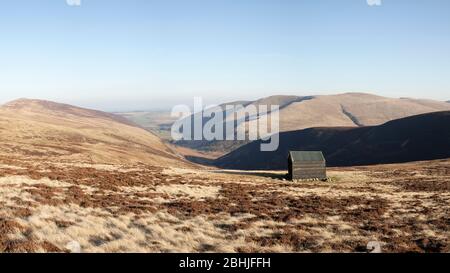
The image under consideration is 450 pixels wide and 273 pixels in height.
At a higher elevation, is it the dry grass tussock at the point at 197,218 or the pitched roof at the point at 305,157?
the pitched roof at the point at 305,157

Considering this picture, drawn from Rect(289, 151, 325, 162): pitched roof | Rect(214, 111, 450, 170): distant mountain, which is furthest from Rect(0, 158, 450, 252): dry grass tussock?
Rect(214, 111, 450, 170): distant mountain

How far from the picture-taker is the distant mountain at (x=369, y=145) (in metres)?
124

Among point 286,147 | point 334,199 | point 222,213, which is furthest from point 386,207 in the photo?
point 286,147

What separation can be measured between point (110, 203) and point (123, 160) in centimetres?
5374

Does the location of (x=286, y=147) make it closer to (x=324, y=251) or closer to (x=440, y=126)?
(x=440, y=126)

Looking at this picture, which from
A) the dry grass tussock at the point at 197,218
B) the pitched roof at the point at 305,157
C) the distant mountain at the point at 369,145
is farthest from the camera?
the distant mountain at the point at 369,145

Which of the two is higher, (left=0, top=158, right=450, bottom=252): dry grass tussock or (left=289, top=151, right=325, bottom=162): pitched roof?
(left=289, top=151, right=325, bottom=162): pitched roof

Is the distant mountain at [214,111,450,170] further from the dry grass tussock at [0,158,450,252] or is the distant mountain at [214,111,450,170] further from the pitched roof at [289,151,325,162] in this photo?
the dry grass tussock at [0,158,450,252]

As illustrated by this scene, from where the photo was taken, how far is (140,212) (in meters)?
22.4

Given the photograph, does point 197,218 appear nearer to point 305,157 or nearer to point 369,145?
point 305,157

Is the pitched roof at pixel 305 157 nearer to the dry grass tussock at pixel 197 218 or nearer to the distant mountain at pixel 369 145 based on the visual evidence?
the dry grass tussock at pixel 197 218

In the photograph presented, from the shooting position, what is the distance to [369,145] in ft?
472

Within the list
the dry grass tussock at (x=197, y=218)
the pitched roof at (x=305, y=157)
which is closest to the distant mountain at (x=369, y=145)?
the pitched roof at (x=305, y=157)

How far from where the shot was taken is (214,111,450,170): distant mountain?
124 metres
